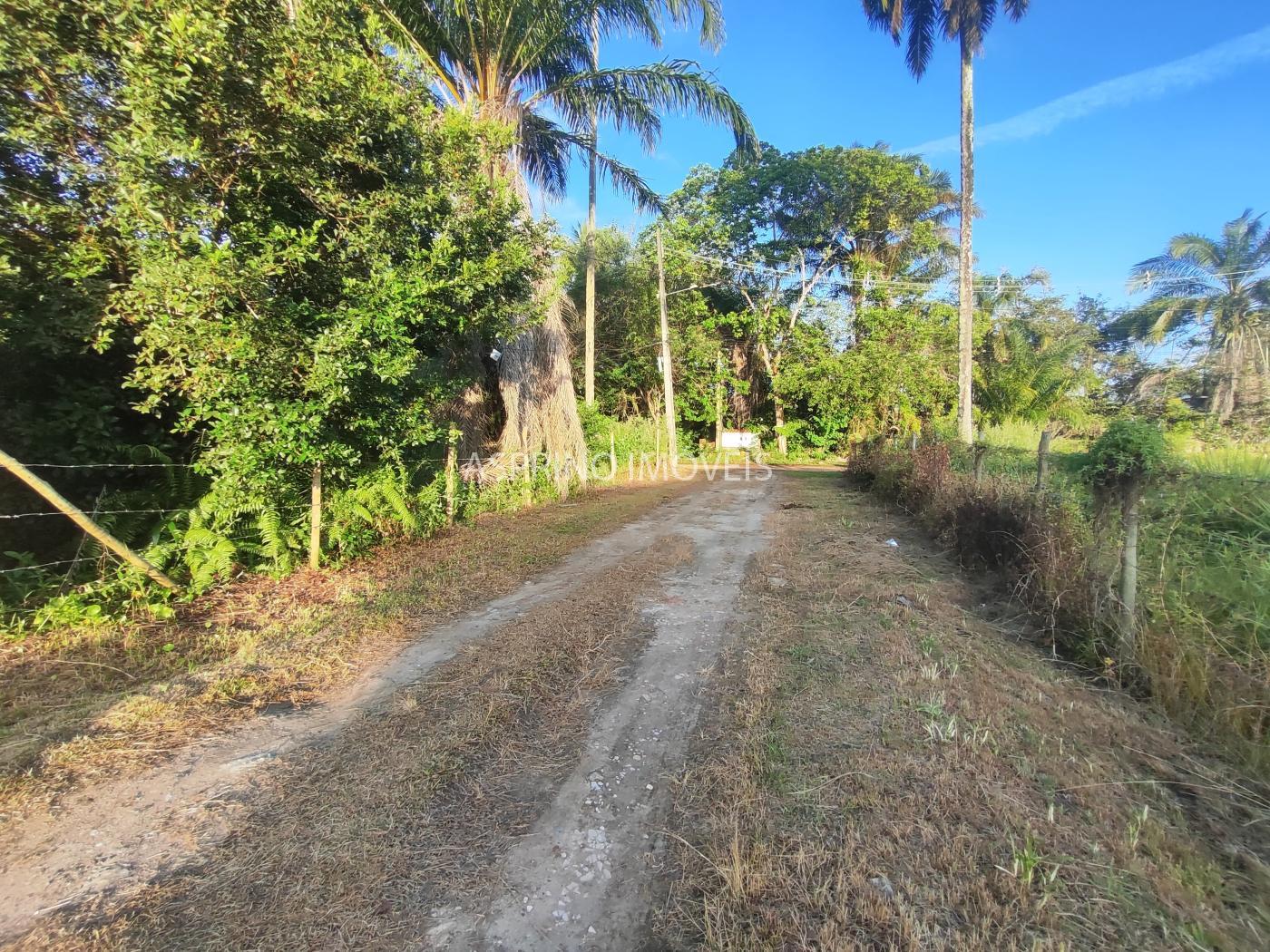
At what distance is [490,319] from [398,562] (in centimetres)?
310

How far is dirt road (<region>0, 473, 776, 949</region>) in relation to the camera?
187cm

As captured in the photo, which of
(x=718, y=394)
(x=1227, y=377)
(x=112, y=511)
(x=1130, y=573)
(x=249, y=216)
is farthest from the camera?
(x=718, y=394)

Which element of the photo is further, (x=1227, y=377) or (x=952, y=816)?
(x=1227, y=377)

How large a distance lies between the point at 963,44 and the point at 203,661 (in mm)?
18989

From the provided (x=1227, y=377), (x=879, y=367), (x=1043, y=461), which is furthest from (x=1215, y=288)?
(x=1043, y=461)

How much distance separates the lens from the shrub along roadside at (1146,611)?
286cm

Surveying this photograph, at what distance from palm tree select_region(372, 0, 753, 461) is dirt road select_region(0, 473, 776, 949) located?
21.3 ft

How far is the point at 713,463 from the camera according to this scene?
22.2m

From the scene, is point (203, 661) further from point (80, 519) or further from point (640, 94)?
point (640, 94)

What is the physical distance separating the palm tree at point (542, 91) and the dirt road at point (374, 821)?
649 centimetres

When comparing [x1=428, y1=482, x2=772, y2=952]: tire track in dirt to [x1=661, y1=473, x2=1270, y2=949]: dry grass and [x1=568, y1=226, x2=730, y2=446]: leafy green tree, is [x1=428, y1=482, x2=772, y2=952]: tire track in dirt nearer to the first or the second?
[x1=661, y1=473, x2=1270, y2=949]: dry grass

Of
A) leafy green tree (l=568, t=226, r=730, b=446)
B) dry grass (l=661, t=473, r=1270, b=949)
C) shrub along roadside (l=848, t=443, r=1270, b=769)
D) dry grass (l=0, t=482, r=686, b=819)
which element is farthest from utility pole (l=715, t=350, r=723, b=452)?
dry grass (l=661, t=473, r=1270, b=949)

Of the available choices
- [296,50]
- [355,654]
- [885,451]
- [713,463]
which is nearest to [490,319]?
[296,50]

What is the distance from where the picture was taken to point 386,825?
229 cm
